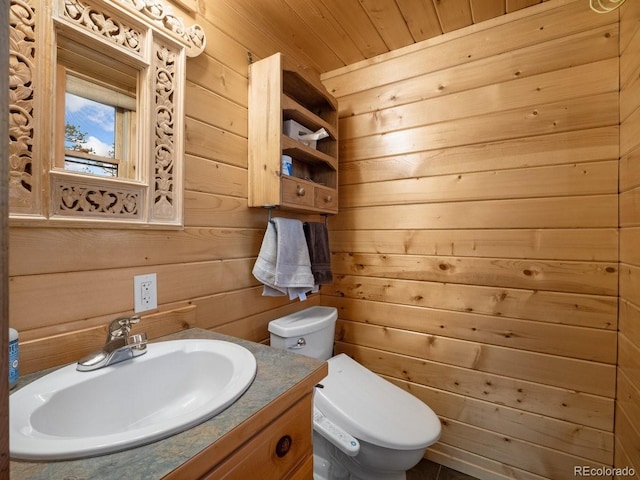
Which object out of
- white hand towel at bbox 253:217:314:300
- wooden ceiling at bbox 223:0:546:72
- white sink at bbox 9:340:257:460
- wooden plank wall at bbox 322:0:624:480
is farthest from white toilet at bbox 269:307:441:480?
wooden ceiling at bbox 223:0:546:72

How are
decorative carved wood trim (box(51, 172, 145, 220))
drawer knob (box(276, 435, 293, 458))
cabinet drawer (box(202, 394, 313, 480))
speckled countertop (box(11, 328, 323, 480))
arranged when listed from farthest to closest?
1. decorative carved wood trim (box(51, 172, 145, 220))
2. drawer knob (box(276, 435, 293, 458))
3. cabinet drawer (box(202, 394, 313, 480))
4. speckled countertop (box(11, 328, 323, 480))

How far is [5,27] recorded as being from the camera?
27 centimetres

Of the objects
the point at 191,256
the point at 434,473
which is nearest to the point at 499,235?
the point at 434,473

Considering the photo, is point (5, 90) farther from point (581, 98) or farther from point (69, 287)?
point (581, 98)

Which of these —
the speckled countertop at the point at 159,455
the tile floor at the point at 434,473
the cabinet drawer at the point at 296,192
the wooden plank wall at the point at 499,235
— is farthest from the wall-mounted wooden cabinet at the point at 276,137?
the tile floor at the point at 434,473

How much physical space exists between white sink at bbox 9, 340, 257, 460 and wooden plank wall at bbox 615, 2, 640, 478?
4.18 feet

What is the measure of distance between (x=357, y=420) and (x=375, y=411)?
0.10 meters

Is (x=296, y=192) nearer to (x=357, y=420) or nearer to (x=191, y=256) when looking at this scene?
(x=191, y=256)

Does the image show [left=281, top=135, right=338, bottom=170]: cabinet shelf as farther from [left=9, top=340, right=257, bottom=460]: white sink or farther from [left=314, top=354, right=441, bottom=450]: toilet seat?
[left=314, top=354, right=441, bottom=450]: toilet seat

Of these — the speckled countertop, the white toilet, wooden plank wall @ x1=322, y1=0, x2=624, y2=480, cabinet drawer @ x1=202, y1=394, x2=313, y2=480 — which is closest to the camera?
the speckled countertop

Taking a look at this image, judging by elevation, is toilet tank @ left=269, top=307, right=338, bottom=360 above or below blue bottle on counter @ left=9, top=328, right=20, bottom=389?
below

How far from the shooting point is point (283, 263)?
49.4 inches

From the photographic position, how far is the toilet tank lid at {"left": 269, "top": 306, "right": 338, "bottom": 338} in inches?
49.2

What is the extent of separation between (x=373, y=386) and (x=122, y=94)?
1.42m
